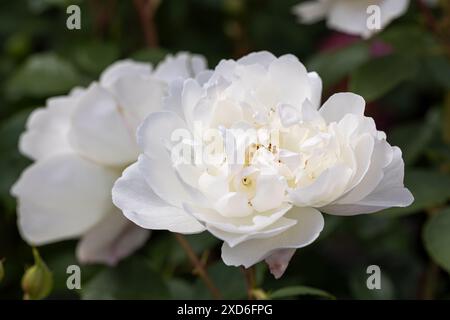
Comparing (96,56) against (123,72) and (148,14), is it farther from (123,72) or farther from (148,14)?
(123,72)

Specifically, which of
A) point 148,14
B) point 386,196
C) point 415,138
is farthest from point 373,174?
point 148,14

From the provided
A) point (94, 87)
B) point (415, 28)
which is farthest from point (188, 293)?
point (415, 28)

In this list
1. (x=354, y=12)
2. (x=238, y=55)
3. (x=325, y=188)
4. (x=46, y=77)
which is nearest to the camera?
(x=325, y=188)

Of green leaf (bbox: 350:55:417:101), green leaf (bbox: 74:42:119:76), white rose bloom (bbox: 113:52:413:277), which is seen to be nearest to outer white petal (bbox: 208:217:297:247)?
white rose bloom (bbox: 113:52:413:277)

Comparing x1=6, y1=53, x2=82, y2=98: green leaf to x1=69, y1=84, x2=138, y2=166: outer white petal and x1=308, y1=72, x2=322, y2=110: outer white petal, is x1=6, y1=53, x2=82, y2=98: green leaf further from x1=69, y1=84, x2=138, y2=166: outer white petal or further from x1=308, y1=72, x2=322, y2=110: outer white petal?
x1=308, y1=72, x2=322, y2=110: outer white petal

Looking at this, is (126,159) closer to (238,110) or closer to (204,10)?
(238,110)

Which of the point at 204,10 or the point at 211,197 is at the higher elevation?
the point at 211,197
